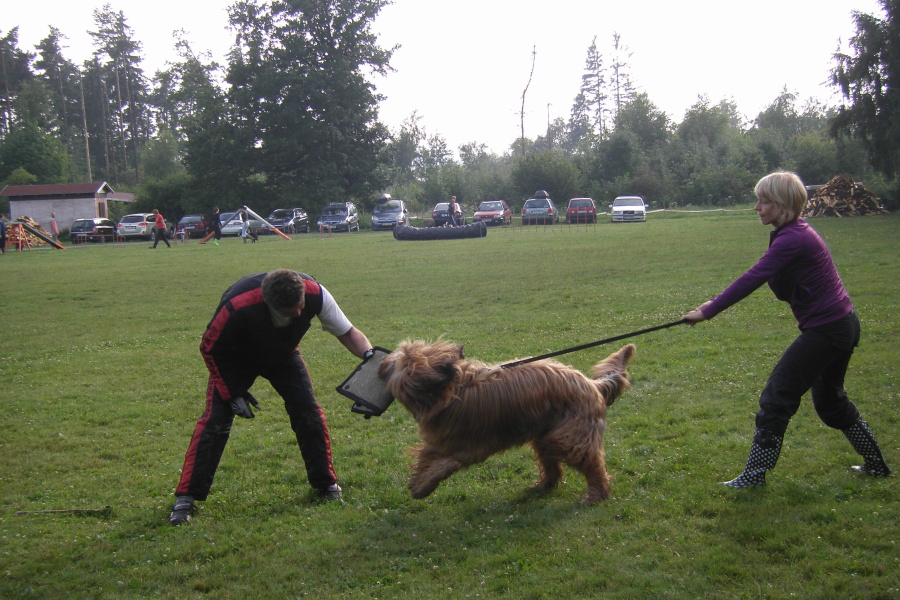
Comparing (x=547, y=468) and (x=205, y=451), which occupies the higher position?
(x=205, y=451)

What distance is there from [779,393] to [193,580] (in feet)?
11.9

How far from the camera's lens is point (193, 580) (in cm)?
387

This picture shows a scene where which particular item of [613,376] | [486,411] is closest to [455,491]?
[486,411]

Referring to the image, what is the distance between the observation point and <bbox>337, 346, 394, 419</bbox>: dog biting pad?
454 centimetres

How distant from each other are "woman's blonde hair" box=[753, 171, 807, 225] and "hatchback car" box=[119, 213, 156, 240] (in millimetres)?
43947

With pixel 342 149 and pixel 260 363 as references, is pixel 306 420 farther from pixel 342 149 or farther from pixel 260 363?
pixel 342 149

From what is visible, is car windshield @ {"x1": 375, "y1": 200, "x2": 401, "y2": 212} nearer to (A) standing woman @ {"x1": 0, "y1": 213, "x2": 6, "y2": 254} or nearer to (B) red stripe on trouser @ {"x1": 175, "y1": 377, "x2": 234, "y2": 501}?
(A) standing woman @ {"x1": 0, "y1": 213, "x2": 6, "y2": 254}

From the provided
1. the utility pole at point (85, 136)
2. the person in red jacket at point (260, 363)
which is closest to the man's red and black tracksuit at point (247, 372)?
the person in red jacket at point (260, 363)

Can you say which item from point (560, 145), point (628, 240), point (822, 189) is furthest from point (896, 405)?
point (560, 145)

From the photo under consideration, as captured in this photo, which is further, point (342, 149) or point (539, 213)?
point (342, 149)

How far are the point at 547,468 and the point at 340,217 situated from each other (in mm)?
40981

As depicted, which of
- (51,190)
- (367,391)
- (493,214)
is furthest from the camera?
(51,190)

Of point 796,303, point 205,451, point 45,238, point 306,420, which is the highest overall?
point 45,238

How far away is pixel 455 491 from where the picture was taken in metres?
4.99
